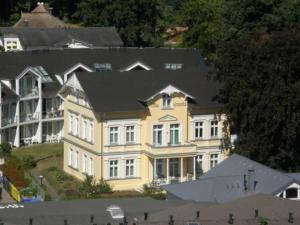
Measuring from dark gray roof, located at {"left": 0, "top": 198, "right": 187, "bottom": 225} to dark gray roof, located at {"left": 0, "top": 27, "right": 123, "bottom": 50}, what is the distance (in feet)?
158

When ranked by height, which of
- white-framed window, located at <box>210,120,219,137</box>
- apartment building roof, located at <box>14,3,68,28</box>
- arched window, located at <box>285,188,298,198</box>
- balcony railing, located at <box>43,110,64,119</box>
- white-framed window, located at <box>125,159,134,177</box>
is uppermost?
apartment building roof, located at <box>14,3,68,28</box>

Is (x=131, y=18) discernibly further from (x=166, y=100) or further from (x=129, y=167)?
(x=129, y=167)

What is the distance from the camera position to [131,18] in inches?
4045

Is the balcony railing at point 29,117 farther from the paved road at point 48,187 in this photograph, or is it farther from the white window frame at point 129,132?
the white window frame at point 129,132

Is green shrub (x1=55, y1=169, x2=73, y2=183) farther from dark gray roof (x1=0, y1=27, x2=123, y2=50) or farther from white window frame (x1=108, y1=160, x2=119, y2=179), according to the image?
dark gray roof (x1=0, y1=27, x2=123, y2=50)

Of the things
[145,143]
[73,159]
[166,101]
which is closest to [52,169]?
[73,159]

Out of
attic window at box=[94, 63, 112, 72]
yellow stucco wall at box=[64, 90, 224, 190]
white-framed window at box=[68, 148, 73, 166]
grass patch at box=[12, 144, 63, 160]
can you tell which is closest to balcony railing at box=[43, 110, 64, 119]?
grass patch at box=[12, 144, 63, 160]

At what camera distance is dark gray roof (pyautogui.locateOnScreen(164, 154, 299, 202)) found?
46000 mm

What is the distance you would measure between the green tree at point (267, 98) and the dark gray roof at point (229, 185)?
656cm

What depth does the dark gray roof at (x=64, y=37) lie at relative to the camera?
94.4 m

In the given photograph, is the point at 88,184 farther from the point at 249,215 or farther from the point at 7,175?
the point at 249,215

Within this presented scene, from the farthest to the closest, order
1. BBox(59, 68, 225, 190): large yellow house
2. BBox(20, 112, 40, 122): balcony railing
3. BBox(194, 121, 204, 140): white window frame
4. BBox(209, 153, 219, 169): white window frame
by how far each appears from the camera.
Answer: BBox(20, 112, 40, 122): balcony railing, BBox(209, 153, 219, 169): white window frame, BBox(194, 121, 204, 140): white window frame, BBox(59, 68, 225, 190): large yellow house

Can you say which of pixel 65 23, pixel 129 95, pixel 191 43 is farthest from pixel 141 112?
pixel 65 23

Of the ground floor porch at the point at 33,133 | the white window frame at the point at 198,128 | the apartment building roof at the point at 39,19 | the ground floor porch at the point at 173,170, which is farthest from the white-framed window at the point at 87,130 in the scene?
the apartment building roof at the point at 39,19
